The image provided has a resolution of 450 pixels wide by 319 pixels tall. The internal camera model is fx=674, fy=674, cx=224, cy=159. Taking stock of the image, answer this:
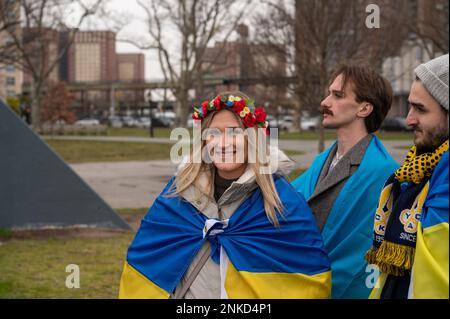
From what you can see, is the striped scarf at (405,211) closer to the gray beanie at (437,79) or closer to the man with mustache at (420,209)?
the man with mustache at (420,209)

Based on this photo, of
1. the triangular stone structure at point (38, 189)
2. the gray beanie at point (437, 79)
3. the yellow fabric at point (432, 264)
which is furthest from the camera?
the triangular stone structure at point (38, 189)

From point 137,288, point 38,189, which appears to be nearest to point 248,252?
point 137,288

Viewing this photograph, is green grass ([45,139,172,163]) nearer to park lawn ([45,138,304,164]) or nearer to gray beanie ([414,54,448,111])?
park lawn ([45,138,304,164])

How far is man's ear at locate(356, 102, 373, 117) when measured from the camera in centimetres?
355

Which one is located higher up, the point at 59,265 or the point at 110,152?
the point at 59,265

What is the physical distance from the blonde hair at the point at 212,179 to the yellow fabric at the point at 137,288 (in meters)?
0.42

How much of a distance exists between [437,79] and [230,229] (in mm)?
1136

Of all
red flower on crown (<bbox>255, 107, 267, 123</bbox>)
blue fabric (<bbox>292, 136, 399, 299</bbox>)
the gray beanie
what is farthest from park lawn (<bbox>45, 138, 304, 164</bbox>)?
the gray beanie

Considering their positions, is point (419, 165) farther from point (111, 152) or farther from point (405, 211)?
point (111, 152)

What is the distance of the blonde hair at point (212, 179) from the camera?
2.97 metres

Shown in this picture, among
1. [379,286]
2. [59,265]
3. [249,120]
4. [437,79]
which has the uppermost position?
[437,79]

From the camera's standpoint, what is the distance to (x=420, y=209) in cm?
250

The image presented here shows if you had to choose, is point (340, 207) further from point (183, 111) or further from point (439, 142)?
point (183, 111)

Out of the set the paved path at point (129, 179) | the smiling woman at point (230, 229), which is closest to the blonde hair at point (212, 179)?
the smiling woman at point (230, 229)
